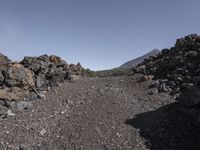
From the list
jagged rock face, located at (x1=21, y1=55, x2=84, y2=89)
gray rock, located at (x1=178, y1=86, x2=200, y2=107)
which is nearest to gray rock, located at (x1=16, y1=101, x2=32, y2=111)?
jagged rock face, located at (x1=21, y1=55, x2=84, y2=89)

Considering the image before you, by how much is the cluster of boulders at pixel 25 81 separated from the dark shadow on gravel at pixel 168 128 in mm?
9981

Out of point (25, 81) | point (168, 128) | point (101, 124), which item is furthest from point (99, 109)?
point (25, 81)

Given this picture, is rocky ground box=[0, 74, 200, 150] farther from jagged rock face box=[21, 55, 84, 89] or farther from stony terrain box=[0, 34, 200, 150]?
jagged rock face box=[21, 55, 84, 89]

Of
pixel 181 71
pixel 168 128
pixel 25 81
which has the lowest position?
pixel 168 128

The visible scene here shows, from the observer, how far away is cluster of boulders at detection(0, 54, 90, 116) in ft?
86.5

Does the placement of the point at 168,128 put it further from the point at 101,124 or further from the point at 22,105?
the point at 22,105

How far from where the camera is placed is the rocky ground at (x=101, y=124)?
19672mm

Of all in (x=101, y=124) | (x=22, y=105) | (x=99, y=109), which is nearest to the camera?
(x=101, y=124)

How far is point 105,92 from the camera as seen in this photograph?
2888cm

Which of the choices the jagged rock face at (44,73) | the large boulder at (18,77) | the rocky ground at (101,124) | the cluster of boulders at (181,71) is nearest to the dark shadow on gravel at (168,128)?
the rocky ground at (101,124)

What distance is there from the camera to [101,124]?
2212 centimetres

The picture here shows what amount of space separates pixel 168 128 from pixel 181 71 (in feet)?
37.9

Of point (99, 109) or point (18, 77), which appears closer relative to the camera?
point (99, 109)

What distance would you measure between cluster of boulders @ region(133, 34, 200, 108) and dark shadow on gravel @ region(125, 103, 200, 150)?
4.12 feet
